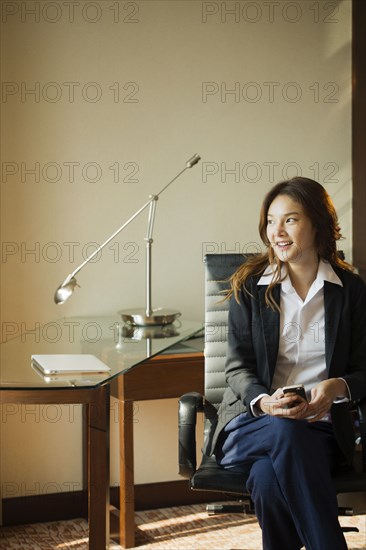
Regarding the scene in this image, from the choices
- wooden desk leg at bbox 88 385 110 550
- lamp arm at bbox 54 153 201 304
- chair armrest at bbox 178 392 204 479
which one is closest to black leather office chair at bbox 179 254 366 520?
chair armrest at bbox 178 392 204 479

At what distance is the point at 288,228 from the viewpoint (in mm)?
2453

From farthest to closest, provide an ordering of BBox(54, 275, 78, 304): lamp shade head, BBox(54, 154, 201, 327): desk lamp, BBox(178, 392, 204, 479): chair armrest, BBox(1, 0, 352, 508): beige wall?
BBox(1, 0, 352, 508): beige wall
BBox(54, 154, 201, 327): desk lamp
BBox(54, 275, 78, 304): lamp shade head
BBox(178, 392, 204, 479): chair armrest

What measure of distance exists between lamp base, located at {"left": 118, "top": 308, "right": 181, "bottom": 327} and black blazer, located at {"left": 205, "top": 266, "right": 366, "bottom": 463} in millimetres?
671

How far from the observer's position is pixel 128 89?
3307mm

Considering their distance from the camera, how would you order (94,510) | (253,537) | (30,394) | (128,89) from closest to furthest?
(30,394), (94,510), (253,537), (128,89)

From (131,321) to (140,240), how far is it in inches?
15.5

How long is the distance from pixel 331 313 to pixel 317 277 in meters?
0.12

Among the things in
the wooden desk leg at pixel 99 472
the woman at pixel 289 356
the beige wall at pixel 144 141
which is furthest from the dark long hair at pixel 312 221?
the beige wall at pixel 144 141

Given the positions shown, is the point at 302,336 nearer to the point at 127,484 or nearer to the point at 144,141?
the point at 127,484

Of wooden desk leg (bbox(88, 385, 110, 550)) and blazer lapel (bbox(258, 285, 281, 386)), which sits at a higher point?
blazer lapel (bbox(258, 285, 281, 386))

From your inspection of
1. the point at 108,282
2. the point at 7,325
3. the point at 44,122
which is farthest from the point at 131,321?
the point at 44,122

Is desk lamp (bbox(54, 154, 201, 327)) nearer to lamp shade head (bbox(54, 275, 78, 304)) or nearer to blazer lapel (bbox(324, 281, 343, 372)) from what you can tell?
lamp shade head (bbox(54, 275, 78, 304))

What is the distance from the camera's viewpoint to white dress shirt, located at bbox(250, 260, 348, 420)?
2.42 meters

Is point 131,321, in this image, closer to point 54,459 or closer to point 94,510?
point 54,459
